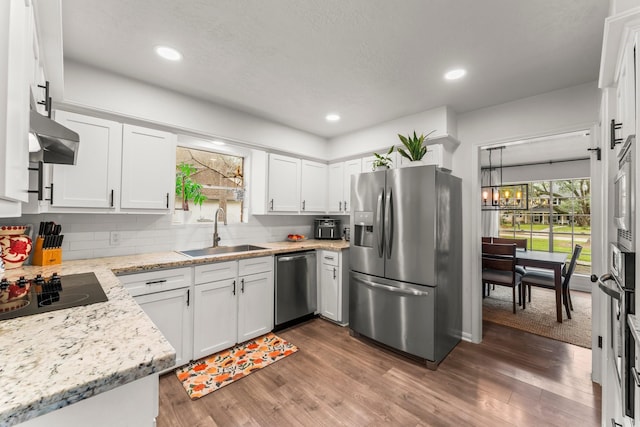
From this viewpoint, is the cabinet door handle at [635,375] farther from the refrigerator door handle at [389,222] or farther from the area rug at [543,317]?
the area rug at [543,317]

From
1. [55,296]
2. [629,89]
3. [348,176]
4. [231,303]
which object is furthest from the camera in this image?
[348,176]

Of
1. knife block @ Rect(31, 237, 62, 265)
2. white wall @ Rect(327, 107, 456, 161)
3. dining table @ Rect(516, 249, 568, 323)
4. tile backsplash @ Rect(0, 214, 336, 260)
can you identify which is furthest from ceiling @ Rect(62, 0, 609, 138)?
dining table @ Rect(516, 249, 568, 323)

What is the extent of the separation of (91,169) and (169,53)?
110cm

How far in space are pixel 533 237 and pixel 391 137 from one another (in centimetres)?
473

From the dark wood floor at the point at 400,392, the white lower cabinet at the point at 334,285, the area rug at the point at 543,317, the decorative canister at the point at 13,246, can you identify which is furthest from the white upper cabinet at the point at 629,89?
the decorative canister at the point at 13,246

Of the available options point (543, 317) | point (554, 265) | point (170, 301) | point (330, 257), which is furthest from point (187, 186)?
point (543, 317)

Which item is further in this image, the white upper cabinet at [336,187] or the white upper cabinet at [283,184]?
the white upper cabinet at [336,187]

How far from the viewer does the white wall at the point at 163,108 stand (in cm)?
215

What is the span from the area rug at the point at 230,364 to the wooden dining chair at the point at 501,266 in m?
2.87

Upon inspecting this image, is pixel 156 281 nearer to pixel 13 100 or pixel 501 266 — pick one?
pixel 13 100

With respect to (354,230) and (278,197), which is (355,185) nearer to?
(354,230)

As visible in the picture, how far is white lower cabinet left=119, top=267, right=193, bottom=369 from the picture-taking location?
2100 mm

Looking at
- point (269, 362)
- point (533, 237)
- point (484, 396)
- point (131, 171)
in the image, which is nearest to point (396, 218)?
point (484, 396)

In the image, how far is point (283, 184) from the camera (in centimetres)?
357
